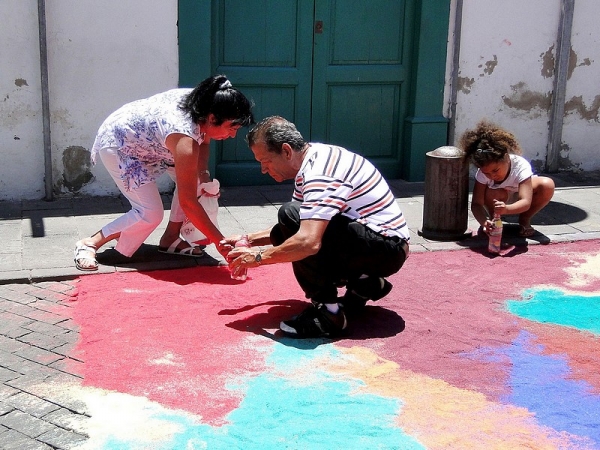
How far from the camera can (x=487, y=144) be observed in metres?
6.05

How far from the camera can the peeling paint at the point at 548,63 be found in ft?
27.4

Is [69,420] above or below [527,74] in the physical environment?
below

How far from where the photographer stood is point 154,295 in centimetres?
521

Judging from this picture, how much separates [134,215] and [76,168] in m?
1.86

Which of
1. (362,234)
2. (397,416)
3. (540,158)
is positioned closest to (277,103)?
(540,158)

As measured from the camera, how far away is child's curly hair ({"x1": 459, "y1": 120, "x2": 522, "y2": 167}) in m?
6.04

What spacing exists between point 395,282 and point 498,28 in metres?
3.64

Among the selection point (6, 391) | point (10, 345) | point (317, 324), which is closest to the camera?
point (6, 391)

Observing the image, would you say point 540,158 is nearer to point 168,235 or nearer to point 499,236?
point 499,236

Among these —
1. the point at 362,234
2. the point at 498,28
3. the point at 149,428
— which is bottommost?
the point at 149,428

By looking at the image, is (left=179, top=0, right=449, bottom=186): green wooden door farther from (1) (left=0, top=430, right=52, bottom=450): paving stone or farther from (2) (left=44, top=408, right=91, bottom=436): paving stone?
(1) (left=0, top=430, right=52, bottom=450): paving stone

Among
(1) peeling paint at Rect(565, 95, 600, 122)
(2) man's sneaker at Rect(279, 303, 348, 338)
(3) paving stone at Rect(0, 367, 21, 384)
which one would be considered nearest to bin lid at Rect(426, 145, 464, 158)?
(2) man's sneaker at Rect(279, 303, 348, 338)

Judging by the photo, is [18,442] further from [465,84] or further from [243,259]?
[465,84]

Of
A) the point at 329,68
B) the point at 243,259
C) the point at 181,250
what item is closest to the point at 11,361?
the point at 243,259
